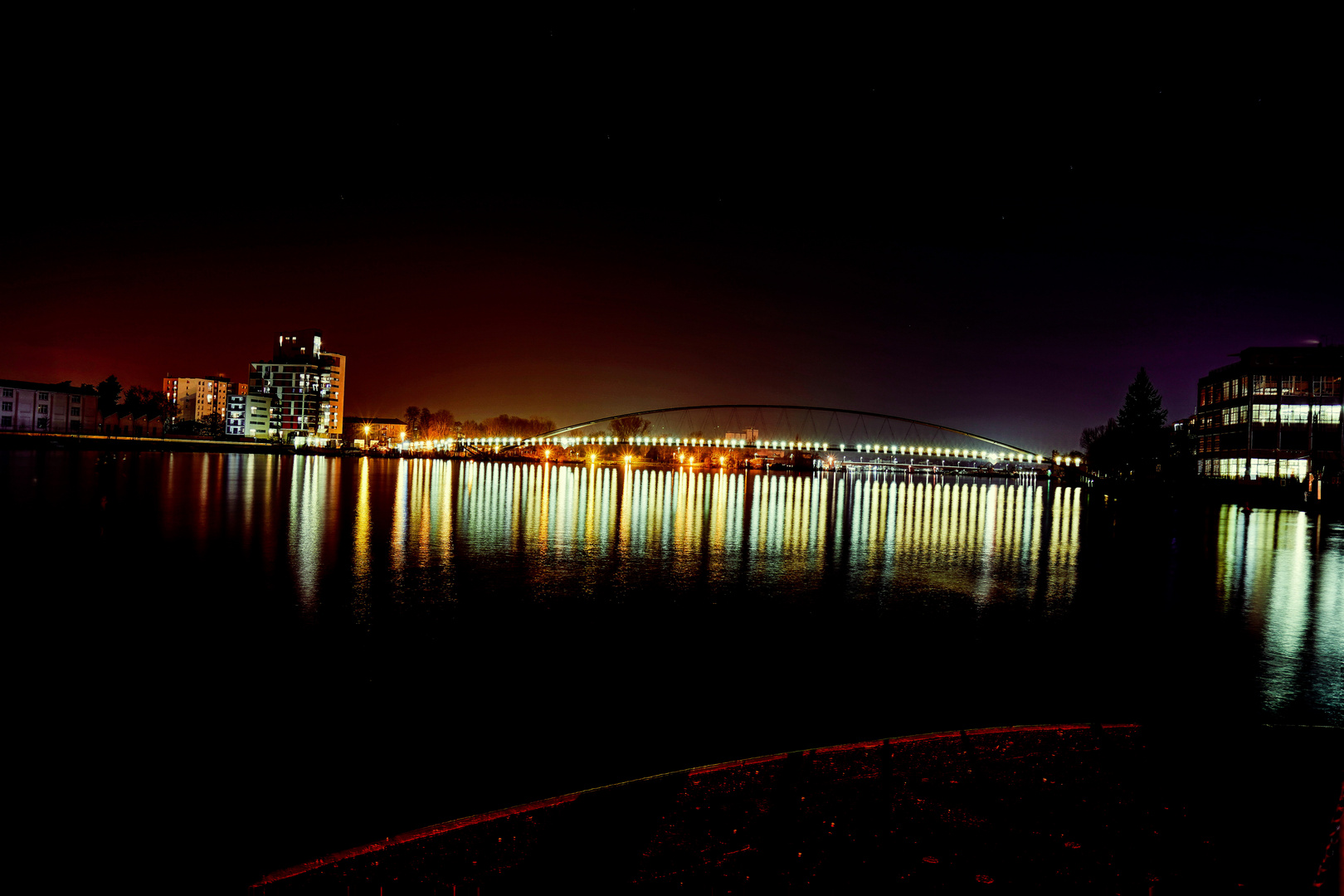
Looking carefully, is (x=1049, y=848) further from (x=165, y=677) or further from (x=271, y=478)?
(x=271, y=478)

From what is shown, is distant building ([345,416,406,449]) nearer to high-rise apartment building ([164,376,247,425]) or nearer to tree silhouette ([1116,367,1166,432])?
high-rise apartment building ([164,376,247,425])

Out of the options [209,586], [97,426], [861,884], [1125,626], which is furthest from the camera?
[97,426]

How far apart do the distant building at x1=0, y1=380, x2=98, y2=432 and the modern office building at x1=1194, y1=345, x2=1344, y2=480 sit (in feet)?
490

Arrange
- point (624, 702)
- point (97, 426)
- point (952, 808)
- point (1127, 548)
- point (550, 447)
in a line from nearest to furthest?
point (952, 808)
point (624, 702)
point (1127, 548)
point (97, 426)
point (550, 447)

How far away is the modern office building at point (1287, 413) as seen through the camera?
229 feet

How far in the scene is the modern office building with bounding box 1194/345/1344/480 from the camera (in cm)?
6988

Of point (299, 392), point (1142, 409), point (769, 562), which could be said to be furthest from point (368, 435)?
point (769, 562)

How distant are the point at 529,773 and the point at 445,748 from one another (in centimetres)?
84

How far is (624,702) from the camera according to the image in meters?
7.06

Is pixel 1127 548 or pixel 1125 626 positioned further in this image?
pixel 1127 548

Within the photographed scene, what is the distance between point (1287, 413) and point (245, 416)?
179 metres

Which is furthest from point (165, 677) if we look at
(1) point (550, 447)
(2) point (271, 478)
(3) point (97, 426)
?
(1) point (550, 447)

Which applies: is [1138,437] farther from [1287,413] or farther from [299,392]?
[299,392]

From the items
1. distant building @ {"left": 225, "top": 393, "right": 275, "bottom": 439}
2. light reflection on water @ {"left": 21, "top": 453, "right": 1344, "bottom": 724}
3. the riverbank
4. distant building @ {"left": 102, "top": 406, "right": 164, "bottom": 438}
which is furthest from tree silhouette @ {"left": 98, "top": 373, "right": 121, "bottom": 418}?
the riverbank
